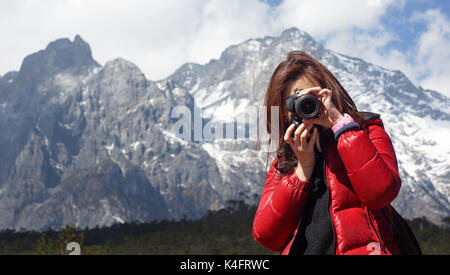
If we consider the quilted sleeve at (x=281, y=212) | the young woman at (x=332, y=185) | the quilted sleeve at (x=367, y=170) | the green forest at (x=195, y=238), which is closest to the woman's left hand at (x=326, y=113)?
the young woman at (x=332, y=185)

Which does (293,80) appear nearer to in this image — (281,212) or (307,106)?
A: (307,106)

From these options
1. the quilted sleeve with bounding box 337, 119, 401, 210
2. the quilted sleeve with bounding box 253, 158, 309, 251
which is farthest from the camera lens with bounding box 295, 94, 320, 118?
the quilted sleeve with bounding box 253, 158, 309, 251

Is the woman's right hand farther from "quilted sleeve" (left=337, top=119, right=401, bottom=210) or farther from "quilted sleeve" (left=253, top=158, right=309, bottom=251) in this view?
"quilted sleeve" (left=337, top=119, right=401, bottom=210)

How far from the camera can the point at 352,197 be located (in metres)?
3.63

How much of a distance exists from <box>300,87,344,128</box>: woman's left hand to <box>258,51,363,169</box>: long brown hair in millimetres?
233

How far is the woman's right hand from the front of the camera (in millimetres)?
3711

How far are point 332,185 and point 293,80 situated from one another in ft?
3.48

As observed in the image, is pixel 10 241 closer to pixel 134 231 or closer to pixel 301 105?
pixel 134 231

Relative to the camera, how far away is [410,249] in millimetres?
3648

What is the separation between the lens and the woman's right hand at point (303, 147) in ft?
12.2

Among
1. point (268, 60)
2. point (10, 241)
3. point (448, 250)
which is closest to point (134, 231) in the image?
point (10, 241)

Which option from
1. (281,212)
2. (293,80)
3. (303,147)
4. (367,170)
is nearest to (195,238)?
(293,80)

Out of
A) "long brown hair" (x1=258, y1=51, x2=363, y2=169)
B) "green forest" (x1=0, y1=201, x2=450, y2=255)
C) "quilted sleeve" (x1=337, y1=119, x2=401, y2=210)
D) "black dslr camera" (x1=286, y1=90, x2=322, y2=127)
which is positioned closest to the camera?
"quilted sleeve" (x1=337, y1=119, x2=401, y2=210)
